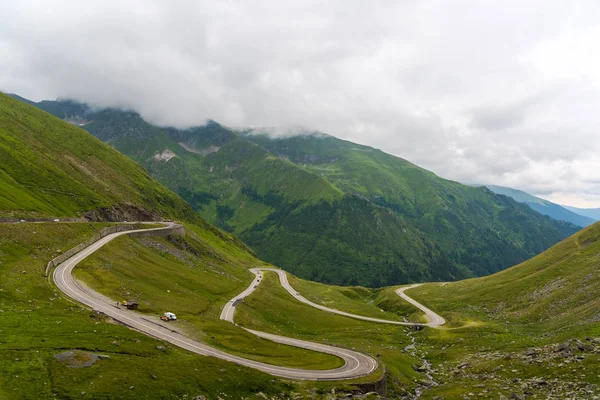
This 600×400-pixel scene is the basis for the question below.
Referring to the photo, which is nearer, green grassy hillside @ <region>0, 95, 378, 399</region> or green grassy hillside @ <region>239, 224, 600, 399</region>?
green grassy hillside @ <region>0, 95, 378, 399</region>

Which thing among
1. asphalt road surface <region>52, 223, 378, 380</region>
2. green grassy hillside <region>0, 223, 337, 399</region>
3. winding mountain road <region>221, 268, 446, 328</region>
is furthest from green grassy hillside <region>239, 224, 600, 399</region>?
green grassy hillside <region>0, 223, 337, 399</region>

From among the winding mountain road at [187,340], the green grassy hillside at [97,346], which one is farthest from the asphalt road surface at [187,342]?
the green grassy hillside at [97,346]

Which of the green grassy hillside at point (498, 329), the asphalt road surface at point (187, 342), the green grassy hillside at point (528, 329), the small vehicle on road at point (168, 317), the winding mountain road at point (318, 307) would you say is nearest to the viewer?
the asphalt road surface at point (187, 342)

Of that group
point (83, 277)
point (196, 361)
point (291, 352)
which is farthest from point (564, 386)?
point (83, 277)

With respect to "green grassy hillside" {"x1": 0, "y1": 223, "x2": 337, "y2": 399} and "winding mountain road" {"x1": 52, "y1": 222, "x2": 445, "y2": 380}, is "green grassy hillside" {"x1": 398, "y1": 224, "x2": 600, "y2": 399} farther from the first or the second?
"green grassy hillside" {"x1": 0, "y1": 223, "x2": 337, "y2": 399}

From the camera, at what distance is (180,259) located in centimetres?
14600

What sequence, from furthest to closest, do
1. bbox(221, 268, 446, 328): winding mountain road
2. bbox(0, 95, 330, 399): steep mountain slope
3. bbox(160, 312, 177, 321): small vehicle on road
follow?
bbox(221, 268, 446, 328): winding mountain road
bbox(160, 312, 177, 321): small vehicle on road
bbox(0, 95, 330, 399): steep mountain slope

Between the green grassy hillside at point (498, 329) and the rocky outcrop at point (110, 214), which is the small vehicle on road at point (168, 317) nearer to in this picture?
the green grassy hillside at point (498, 329)

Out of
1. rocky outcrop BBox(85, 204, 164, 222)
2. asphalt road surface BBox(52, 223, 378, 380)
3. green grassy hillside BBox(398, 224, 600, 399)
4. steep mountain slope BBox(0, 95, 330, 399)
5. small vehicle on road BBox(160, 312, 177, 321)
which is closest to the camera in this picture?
steep mountain slope BBox(0, 95, 330, 399)

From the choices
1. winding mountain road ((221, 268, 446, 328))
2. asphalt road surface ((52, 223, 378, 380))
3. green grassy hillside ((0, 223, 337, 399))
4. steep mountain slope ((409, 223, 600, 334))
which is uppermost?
steep mountain slope ((409, 223, 600, 334))

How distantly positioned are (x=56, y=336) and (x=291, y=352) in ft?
141

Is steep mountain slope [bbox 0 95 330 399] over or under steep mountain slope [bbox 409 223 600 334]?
under

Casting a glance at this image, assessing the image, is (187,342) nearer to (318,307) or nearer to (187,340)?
(187,340)

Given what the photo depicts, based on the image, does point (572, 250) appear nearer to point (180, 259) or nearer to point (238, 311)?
point (238, 311)
